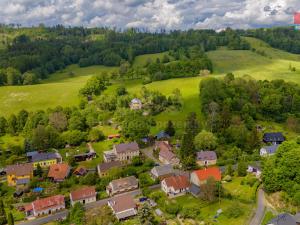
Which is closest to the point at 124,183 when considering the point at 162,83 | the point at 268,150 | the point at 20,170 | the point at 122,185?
the point at 122,185

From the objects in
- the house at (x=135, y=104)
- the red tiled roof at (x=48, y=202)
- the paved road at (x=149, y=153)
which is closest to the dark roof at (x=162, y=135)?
the paved road at (x=149, y=153)

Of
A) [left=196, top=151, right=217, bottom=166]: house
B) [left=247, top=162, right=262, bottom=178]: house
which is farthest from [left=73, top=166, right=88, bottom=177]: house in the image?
[left=247, top=162, right=262, bottom=178]: house

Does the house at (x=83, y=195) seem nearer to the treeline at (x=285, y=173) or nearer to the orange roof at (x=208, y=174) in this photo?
the orange roof at (x=208, y=174)

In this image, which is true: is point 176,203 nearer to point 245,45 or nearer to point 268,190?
point 268,190

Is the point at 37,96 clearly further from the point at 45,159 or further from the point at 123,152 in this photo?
the point at 123,152

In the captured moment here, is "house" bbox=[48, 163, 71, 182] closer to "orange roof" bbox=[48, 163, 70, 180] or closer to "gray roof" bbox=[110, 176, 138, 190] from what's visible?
"orange roof" bbox=[48, 163, 70, 180]

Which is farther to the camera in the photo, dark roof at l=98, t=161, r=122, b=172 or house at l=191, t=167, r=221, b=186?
dark roof at l=98, t=161, r=122, b=172
